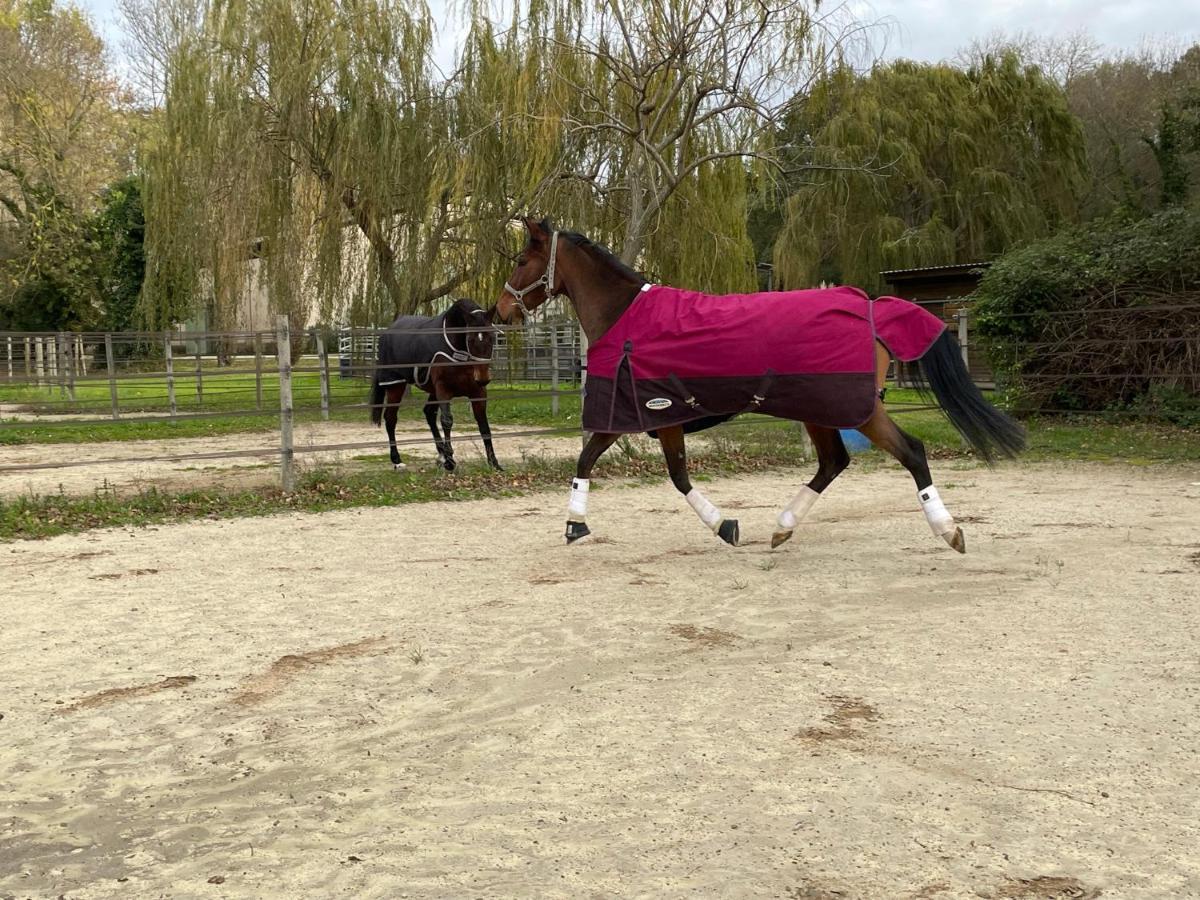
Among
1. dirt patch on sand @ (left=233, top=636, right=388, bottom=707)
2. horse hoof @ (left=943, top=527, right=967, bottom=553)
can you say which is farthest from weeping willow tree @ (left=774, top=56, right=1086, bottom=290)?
dirt patch on sand @ (left=233, top=636, right=388, bottom=707)

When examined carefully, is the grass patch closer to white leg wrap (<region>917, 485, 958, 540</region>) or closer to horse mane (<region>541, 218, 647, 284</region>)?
horse mane (<region>541, 218, 647, 284</region>)

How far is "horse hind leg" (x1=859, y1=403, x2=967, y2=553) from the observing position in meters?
5.87

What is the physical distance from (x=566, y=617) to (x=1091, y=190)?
83.5 feet

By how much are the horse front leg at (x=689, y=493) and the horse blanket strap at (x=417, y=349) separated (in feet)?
11.9

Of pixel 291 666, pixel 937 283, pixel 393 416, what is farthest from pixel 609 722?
pixel 937 283

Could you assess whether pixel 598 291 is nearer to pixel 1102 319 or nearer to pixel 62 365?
pixel 1102 319

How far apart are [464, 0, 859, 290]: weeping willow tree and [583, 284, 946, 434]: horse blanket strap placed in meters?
4.87

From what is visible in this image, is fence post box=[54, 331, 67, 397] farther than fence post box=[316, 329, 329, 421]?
No

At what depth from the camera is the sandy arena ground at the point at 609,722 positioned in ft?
7.98

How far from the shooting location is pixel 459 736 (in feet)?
10.9

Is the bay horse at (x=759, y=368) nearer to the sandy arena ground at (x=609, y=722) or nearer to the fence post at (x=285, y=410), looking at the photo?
the sandy arena ground at (x=609, y=722)

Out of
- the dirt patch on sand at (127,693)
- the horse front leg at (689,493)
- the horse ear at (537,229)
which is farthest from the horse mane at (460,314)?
the dirt patch on sand at (127,693)

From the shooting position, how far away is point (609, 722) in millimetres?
3408

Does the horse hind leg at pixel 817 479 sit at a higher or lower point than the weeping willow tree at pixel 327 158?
lower
